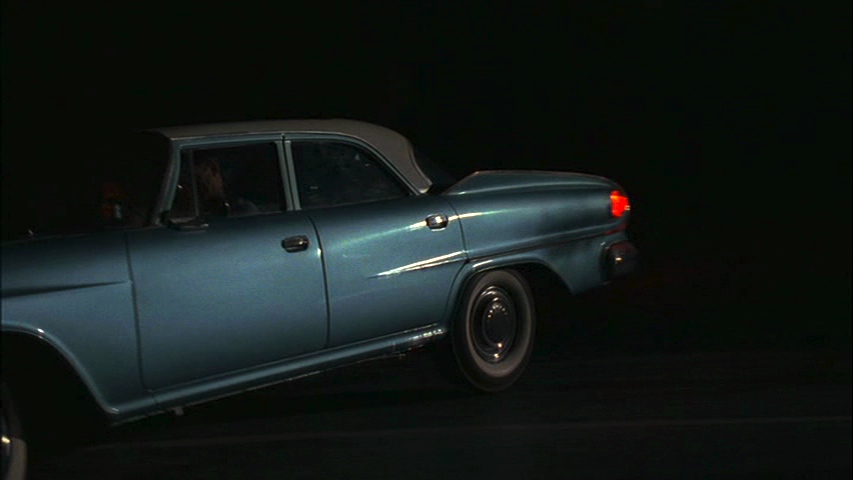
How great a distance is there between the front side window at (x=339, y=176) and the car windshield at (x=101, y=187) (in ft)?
2.45

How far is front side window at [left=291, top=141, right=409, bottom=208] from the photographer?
684 centimetres

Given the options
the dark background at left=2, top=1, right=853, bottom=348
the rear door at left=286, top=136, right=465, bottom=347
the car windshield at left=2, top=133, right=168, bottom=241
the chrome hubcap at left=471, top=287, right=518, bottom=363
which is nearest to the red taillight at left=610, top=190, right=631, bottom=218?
the chrome hubcap at left=471, top=287, right=518, bottom=363

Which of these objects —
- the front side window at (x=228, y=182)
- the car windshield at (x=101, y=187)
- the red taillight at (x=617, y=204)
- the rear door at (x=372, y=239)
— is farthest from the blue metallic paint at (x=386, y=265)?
the red taillight at (x=617, y=204)

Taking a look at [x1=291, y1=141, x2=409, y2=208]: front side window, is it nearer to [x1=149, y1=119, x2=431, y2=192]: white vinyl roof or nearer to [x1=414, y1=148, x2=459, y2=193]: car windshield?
[x1=149, y1=119, x2=431, y2=192]: white vinyl roof

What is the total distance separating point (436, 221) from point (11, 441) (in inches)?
97.3

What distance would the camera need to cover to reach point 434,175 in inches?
294

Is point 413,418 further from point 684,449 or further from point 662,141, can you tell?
point 662,141

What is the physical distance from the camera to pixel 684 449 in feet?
20.6

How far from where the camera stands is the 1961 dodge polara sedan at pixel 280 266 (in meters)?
5.65

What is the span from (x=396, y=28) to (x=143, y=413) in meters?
9.97

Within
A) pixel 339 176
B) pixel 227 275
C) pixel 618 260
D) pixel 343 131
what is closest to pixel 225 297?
pixel 227 275

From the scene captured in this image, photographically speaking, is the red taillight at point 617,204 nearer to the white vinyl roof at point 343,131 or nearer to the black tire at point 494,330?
the black tire at point 494,330

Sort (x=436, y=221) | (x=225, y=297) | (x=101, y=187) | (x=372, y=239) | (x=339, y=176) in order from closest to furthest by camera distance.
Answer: (x=225, y=297), (x=101, y=187), (x=372, y=239), (x=339, y=176), (x=436, y=221)

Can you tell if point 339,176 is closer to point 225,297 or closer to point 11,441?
point 225,297
